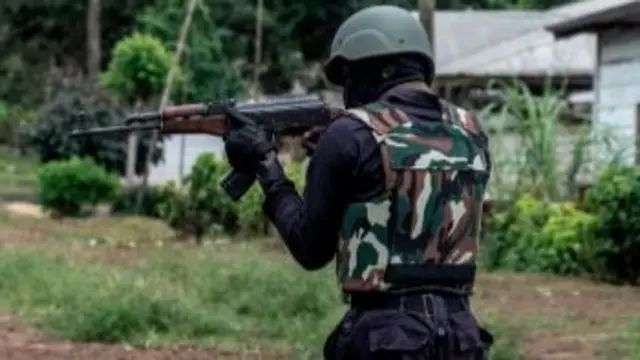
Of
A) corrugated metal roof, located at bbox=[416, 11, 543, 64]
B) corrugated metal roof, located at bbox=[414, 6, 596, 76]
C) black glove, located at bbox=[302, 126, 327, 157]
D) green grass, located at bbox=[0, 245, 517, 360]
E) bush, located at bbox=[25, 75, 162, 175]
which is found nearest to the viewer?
black glove, located at bbox=[302, 126, 327, 157]

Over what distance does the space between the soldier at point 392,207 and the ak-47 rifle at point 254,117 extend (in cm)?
18

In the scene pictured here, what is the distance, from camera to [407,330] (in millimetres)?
4598

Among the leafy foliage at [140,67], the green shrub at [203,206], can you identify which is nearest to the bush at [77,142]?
the leafy foliage at [140,67]

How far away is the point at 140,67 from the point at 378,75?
2392cm

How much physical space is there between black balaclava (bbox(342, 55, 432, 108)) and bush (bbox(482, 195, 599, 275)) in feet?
33.7

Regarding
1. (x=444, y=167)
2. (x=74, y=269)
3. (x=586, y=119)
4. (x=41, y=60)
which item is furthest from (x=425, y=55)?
(x=41, y=60)

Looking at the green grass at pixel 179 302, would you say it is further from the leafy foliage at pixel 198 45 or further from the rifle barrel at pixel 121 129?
the leafy foliage at pixel 198 45

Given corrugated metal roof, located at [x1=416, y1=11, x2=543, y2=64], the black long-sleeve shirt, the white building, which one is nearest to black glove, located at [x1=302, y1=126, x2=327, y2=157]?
the black long-sleeve shirt

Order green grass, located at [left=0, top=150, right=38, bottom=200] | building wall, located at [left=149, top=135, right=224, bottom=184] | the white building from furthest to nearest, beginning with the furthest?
building wall, located at [left=149, top=135, right=224, bottom=184], green grass, located at [left=0, top=150, right=38, bottom=200], the white building

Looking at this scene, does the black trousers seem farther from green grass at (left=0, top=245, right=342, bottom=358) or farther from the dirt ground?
green grass at (left=0, top=245, right=342, bottom=358)

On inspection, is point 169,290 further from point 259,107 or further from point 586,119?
point 586,119

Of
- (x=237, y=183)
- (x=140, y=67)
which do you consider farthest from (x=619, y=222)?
(x=140, y=67)

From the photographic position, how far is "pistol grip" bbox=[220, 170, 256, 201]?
16.1ft

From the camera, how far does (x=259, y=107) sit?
5027mm
